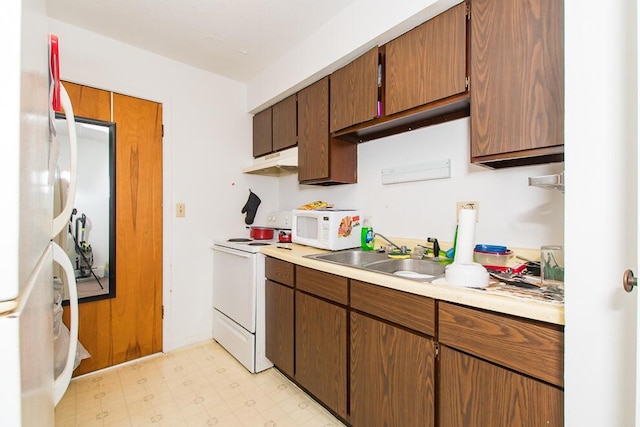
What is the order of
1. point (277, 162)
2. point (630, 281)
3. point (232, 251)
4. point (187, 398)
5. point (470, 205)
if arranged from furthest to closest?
1. point (277, 162)
2. point (232, 251)
3. point (187, 398)
4. point (470, 205)
5. point (630, 281)

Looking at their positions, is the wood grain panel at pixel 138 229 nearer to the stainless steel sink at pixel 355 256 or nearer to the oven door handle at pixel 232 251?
the oven door handle at pixel 232 251

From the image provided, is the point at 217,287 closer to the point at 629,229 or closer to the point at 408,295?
the point at 408,295

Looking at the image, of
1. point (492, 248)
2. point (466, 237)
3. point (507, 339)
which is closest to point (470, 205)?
point (492, 248)

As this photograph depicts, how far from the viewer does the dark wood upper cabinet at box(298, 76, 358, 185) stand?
6.72 ft

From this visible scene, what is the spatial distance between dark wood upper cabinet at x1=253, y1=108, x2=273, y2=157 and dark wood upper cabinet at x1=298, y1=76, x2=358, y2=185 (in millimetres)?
481

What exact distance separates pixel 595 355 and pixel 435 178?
3.69 ft

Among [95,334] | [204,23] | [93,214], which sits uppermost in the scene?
[204,23]

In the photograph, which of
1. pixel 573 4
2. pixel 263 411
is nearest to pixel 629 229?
pixel 573 4

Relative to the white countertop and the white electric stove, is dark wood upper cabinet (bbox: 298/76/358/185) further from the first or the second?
the white countertop

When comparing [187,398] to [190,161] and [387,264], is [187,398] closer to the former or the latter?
[387,264]

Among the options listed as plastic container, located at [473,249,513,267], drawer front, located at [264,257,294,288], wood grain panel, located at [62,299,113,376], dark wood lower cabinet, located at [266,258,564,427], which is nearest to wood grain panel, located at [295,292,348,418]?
dark wood lower cabinet, located at [266,258,564,427]

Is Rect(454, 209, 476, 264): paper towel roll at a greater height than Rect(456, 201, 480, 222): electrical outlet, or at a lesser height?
lesser

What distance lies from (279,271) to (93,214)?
4.61 feet

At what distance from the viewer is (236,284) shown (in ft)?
7.27
